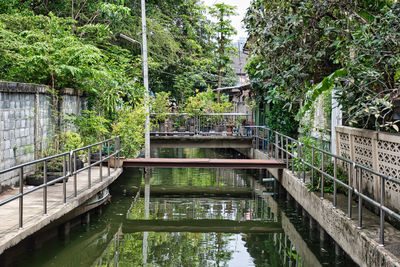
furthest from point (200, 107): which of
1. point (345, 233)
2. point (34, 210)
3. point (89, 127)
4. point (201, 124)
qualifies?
point (345, 233)

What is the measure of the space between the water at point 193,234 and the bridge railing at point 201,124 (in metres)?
5.98

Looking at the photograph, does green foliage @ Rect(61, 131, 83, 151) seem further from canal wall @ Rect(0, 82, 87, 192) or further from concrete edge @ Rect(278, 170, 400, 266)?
concrete edge @ Rect(278, 170, 400, 266)

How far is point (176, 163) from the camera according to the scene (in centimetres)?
1566

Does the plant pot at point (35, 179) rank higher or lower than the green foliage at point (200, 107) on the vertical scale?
lower

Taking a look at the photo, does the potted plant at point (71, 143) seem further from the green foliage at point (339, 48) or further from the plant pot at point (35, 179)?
the green foliage at point (339, 48)

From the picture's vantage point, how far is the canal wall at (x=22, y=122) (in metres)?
10.1

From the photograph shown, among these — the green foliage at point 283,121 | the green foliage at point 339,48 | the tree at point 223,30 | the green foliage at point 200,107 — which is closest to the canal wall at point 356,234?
the green foliage at point 339,48

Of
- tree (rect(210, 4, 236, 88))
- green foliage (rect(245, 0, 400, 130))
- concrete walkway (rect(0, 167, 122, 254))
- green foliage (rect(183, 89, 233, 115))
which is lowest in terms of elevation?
concrete walkway (rect(0, 167, 122, 254))

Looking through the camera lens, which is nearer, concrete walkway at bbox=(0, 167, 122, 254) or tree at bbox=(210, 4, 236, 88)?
concrete walkway at bbox=(0, 167, 122, 254)

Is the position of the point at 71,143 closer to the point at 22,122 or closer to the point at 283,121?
the point at 22,122

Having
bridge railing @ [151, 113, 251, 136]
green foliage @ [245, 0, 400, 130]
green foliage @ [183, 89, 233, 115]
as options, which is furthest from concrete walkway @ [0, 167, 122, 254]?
green foliage @ [183, 89, 233, 115]

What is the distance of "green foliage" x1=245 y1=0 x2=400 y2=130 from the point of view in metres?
7.73

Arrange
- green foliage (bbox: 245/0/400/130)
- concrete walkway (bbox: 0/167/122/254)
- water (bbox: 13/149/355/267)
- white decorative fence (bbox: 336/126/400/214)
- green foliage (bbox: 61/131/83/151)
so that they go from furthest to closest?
green foliage (bbox: 61/131/83/151)
water (bbox: 13/149/355/267)
white decorative fence (bbox: 336/126/400/214)
green foliage (bbox: 245/0/400/130)
concrete walkway (bbox: 0/167/122/254)

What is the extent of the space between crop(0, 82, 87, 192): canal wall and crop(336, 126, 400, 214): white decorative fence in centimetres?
707
